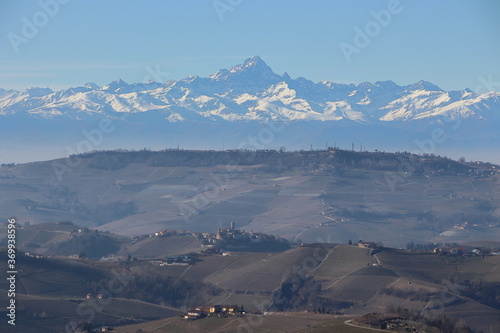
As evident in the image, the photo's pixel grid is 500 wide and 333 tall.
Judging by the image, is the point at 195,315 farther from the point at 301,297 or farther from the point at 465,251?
the point at 465,251

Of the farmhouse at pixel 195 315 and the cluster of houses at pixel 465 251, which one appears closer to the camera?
the farmhouse at pixel 195 315

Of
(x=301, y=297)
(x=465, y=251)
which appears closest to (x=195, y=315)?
(x=301, y=297)

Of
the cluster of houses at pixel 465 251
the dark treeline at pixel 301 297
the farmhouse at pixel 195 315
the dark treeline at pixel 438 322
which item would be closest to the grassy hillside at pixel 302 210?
the cluster of houses at pixel 465 251

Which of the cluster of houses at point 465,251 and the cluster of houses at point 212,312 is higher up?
the cluster of houses at point 465,251

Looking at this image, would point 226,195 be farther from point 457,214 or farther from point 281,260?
point 281,260

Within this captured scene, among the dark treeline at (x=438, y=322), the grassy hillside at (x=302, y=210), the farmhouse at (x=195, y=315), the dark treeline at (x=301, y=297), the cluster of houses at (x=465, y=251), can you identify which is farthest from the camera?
the grassy hillside at (x=302, y=210)

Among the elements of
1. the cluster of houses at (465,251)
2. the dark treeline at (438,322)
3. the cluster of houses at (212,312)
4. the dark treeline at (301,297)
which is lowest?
the dark treeline at (301,297)

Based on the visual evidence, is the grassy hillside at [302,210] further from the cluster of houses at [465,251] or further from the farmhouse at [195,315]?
the farmhouse at [195,315]

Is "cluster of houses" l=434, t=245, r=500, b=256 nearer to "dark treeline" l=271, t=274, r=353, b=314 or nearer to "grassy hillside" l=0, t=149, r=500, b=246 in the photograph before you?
"dark treeline" l=271, t=274, r=353, b=314

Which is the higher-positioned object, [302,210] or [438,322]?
[302,210]

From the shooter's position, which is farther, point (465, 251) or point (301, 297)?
point (465, 251)

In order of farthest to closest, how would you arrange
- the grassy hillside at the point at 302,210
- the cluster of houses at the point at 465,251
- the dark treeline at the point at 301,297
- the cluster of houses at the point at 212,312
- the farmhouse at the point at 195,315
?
the grassy hillside at the point at 302,210 → the cluster of houses at the point at 465,251 → the dark treeline at the point at 301,297 → the cluster of houses at the point at 212,312 → the farmhouse at the point at 195,315

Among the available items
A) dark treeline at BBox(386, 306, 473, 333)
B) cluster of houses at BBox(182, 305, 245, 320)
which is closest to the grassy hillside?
cluster of houses at BBox(182, 305, 245, 320)
